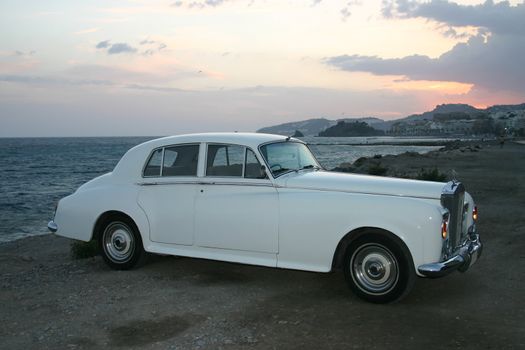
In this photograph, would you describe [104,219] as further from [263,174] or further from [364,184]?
[364,184]

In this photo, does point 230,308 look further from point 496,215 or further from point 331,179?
point 496,215

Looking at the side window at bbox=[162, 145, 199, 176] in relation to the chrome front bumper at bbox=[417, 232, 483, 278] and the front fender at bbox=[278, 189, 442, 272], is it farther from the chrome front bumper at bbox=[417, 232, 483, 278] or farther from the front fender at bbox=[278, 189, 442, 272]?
the chrome front bumper at bbox=[417, 232, 483, 278]

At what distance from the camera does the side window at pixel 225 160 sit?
633 cm

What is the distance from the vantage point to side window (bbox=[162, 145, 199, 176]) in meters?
6.64

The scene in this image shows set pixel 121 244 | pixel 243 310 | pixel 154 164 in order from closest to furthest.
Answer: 1. pixel 243 310
2. pixel 154 164
3. pixel 121 244

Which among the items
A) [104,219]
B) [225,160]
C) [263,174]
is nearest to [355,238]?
[263,174]

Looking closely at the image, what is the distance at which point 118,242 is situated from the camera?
7090 millimetres

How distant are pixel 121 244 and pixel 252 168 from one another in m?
2.30

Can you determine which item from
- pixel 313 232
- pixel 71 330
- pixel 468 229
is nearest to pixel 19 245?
pixel 71 330

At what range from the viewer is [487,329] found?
16.0ft

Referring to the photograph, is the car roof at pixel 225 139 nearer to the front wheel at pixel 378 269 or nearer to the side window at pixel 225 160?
the side window at pixel 225 160

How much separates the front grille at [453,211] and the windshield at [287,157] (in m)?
1.86

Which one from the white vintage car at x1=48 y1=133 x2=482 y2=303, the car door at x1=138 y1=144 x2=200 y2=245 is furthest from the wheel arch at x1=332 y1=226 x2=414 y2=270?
the car door at x1=138 y1=144 x2=200 y2=245

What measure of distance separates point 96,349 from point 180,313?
3.48 feet
